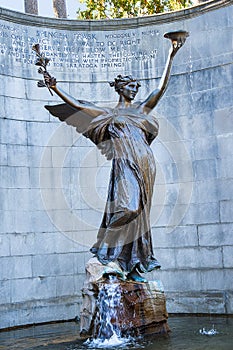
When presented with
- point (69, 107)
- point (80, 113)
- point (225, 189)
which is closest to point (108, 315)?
point (80, 113)

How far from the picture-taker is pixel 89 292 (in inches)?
260

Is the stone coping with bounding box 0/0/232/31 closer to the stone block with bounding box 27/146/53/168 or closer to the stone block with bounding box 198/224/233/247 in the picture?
the stone block with bounding box 27/146/53/168

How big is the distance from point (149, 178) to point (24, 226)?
Result: 371 cm

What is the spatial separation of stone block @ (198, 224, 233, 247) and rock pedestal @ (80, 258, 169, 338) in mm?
3306

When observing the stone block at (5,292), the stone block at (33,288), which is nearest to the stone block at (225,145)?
the stone block at (33,288)

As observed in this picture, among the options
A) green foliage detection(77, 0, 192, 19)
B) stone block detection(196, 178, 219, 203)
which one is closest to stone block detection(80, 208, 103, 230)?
stone block detection(196, 178, 219, 203)

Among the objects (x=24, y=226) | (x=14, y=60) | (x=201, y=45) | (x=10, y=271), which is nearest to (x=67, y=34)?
(x=14, y=60)

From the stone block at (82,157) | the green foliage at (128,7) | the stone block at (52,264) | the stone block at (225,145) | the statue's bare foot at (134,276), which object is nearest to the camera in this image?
the statue's bare foot at (134,276)

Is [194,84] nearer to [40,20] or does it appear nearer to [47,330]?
[40,20]

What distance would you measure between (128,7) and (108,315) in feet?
54.2

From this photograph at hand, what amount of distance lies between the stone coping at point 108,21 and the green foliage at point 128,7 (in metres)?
9.91

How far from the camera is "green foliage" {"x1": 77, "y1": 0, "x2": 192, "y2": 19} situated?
20.6 metres

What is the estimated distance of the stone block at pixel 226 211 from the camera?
385 inches

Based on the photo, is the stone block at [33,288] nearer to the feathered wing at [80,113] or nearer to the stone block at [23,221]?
the stone block at [23,221]
